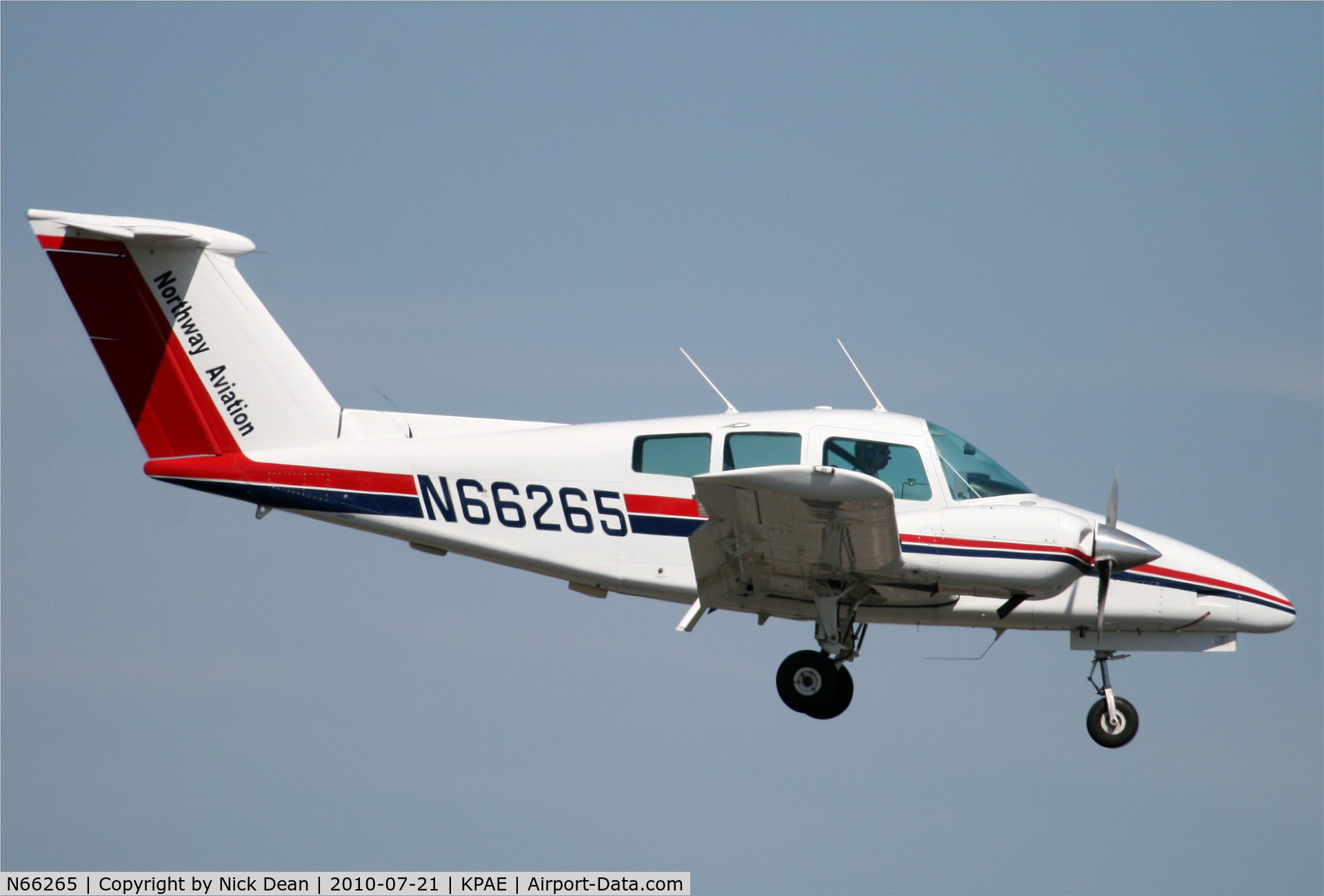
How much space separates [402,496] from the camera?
1359 centimetres

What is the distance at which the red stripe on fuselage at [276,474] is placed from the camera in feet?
44.6

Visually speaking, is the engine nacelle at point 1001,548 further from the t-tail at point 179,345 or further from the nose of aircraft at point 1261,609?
the t-tail at point 179,345

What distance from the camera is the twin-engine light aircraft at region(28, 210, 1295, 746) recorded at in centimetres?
1209

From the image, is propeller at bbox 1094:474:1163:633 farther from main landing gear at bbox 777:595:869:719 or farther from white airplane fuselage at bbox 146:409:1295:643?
main landing gear at bbox 777:595:869:719

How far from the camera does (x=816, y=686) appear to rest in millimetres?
12750

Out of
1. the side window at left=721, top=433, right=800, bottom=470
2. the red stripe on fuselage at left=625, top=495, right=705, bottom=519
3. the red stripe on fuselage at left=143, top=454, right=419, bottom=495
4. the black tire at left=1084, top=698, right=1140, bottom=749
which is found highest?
the red stripe on fuselage at left=143, top=454, right=419, bottom=495

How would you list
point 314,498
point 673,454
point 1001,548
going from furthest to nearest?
1. point 314,498
2. point 673,454
3. point 1001,548

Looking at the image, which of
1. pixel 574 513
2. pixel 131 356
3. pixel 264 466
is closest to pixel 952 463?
pixel 574 513

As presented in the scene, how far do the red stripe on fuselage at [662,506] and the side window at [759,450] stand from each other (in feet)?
1.90

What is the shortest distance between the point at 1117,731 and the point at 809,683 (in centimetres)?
313

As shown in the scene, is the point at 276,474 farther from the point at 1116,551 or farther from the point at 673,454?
the point at 1116,551

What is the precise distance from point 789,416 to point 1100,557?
3.06 m

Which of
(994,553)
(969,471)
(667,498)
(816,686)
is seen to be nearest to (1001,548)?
(994,553)

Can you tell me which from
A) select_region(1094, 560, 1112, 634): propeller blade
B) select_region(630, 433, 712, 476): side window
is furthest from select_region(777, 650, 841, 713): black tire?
select_region(1094, 560, 1112, 634): propeller blade
